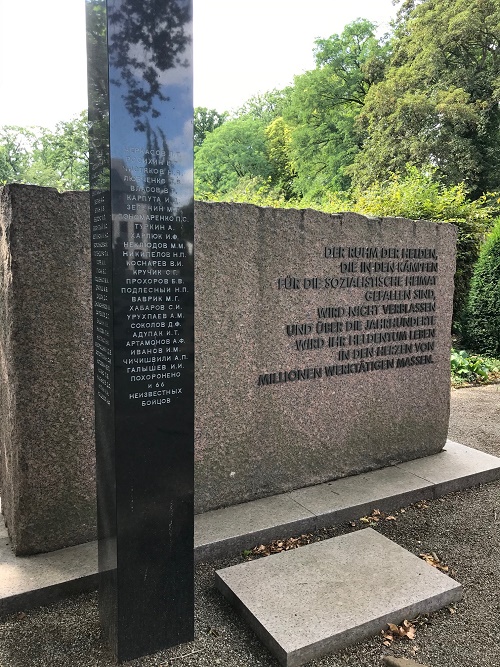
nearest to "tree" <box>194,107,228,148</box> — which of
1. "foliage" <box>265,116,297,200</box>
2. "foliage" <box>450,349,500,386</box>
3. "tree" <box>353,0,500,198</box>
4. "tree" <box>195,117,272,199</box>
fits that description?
"tree" <box>195,117,272,199</box>

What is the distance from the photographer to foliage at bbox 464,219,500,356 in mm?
10477

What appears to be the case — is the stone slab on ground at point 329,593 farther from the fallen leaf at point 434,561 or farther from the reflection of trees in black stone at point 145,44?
the reflection of trees in black stone at point 145,44

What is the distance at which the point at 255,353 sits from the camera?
155 inches

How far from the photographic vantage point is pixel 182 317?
8.02 feet

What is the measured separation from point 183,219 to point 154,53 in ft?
2.21

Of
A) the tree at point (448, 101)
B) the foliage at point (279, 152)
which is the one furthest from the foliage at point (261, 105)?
the tree at point (448, 101)

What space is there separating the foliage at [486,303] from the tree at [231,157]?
86.0 feet

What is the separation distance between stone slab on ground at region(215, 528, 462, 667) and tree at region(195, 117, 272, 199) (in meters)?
33.7

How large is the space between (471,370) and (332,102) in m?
23.2

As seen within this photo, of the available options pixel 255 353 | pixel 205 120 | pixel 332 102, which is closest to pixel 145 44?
pixel 255 353

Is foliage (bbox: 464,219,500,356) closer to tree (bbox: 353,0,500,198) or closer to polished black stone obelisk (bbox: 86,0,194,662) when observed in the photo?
polished black stone obelisk (bbox: 86,0,194,662)

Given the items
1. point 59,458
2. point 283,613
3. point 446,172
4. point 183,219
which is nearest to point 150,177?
point 183,219

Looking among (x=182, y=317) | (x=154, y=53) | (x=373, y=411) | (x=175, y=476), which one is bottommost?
(x=373, y=411)

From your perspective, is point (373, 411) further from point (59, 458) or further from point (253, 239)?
point (59, 458)
